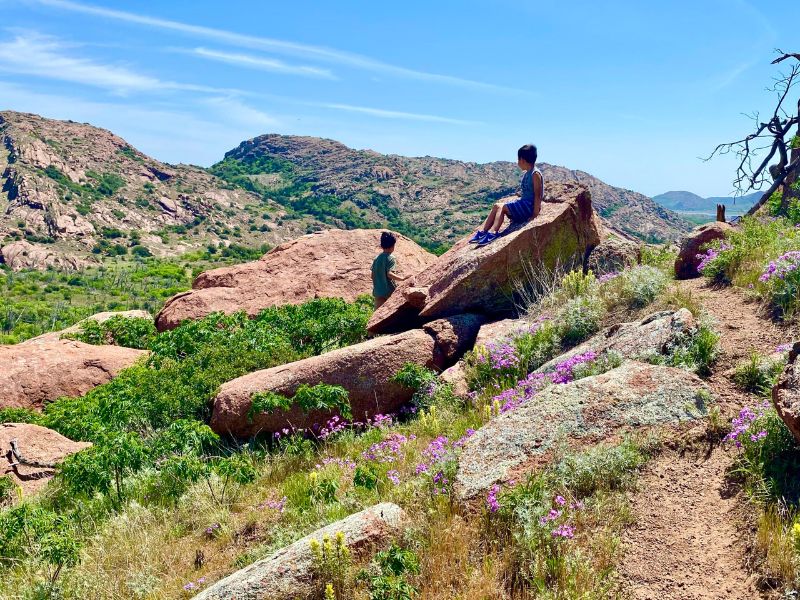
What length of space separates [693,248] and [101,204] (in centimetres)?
10219

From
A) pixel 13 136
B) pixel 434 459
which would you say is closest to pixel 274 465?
pixel 434 459

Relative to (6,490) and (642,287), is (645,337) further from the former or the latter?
(6,490)

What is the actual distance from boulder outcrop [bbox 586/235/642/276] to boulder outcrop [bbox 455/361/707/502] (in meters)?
4.80

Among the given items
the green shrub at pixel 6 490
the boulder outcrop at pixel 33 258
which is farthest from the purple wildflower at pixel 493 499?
the boulder outcrop at pixel 33 258

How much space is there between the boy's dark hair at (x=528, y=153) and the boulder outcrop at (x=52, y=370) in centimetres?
777

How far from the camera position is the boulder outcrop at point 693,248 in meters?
8.22

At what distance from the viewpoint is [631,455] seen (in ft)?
13.5

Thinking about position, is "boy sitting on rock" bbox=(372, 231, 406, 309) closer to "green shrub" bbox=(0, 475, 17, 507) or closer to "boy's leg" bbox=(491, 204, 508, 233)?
"boy's leg" bbox=(491, 204, 508, 233)

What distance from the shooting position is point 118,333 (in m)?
13.0

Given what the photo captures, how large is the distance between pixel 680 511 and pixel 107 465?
16.4 ft

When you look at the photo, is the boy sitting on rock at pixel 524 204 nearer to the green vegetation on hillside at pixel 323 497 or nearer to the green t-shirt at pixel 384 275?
the green vegetation on hillside at pixel 323 497

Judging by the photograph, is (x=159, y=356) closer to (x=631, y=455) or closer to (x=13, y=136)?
(x=631, y=455)

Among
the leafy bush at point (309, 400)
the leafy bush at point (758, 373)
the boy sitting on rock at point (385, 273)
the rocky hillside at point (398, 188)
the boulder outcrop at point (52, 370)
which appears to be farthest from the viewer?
the rocky hillside at point (398, 188)

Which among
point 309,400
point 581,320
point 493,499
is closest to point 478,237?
point 581,320
